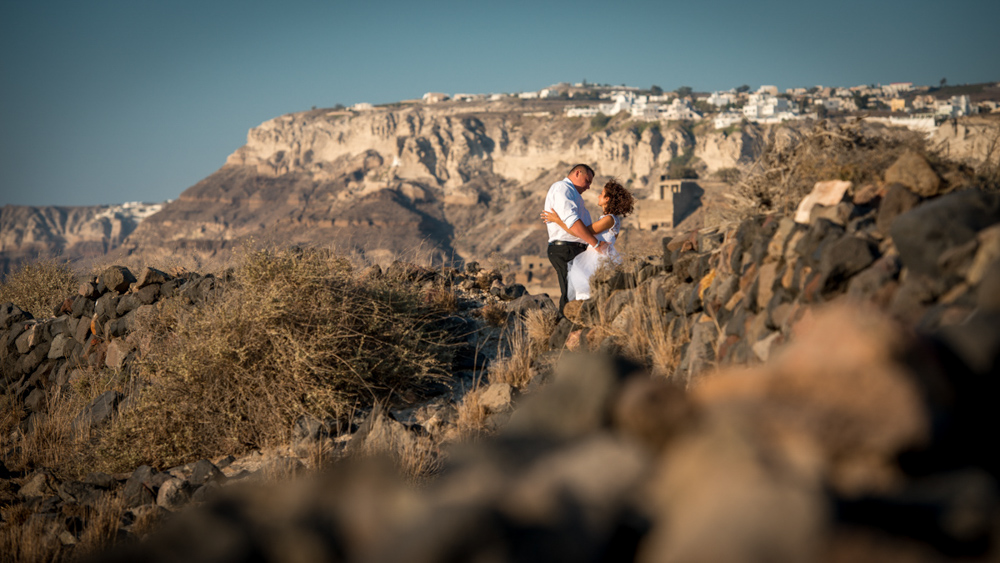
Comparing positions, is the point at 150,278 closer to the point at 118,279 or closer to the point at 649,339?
the point at 118,279

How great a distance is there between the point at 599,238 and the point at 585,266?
12.9 inches

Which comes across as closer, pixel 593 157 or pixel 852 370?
pixel 852 370

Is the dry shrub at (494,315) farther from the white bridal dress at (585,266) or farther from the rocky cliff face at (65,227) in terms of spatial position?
the rocky cliff face at (65,227)

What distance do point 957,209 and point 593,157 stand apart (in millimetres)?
103065

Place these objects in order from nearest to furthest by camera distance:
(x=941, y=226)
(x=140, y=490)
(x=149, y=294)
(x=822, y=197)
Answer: (x=941, y=226) < (x=822, y=197) < (x=140, y=490) < (x=149, y=294)

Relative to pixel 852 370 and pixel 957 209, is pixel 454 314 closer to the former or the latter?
pixel 957 209

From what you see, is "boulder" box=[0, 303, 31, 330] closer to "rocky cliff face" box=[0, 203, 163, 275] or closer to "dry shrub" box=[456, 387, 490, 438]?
"dry shrub" box=[456, 387, 490, 438]

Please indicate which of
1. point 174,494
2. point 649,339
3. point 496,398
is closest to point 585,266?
point 649,339

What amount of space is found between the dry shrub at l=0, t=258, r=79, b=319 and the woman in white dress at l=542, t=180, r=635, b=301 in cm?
900

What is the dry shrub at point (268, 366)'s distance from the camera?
476 centimetres

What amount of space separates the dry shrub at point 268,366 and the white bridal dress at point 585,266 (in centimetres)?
154

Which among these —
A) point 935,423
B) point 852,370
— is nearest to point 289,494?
point 852,370

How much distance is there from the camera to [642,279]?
5.27 meters

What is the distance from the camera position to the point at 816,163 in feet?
11.6
